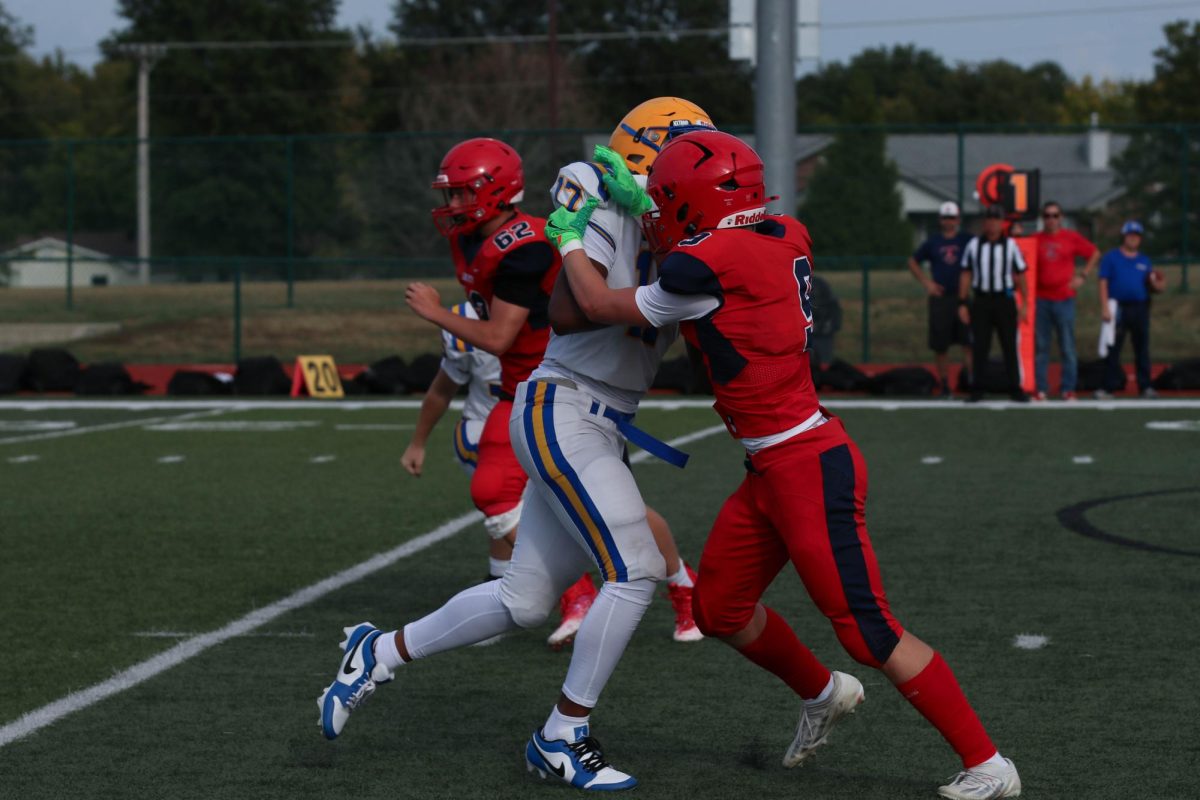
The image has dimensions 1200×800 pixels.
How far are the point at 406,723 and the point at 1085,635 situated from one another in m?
2.45

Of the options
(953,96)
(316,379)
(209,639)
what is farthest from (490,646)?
(953,96)

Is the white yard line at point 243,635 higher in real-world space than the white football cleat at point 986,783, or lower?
lower

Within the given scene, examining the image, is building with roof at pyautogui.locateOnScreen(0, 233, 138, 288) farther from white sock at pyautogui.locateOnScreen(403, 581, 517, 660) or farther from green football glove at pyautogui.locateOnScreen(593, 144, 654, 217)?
green football glove at pyautogui.locateOnScreen(593, 144, 654, 217)

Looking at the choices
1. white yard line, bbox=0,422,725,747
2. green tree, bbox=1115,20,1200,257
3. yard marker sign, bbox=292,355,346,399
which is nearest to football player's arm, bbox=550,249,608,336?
white yard line, bbox=0,422,725,747

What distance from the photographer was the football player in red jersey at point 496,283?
5.06 meters

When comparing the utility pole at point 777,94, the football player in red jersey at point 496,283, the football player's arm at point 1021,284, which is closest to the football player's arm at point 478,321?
the football player in red jersey at point 496,283

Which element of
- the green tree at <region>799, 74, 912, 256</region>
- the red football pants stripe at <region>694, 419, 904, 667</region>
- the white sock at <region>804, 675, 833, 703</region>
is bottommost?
the white sock at <region>804, 675, 833, 703</region>

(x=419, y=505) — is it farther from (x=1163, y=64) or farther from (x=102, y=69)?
(x=102, y=69)

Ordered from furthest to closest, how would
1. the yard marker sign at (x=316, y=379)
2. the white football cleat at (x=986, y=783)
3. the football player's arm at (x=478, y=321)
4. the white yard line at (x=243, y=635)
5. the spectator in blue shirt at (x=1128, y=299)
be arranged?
1. the yard marker sign at (x=316, y=379)
2. the spectator in blue shirt at (x=1128, y=299)
3. the white yard line at (x=243, y=635)
4. the football player's arm at (x=478, y=321)
5. the white football cleat at (x=986, y=783)

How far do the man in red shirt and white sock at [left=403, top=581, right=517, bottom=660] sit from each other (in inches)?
469

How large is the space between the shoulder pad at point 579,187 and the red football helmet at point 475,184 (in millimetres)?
949

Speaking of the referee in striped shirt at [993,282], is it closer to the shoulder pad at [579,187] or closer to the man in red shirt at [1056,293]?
the man in red shirt at [1056,293]

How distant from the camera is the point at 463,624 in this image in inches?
176

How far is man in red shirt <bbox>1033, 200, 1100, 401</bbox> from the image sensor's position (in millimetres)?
15469
